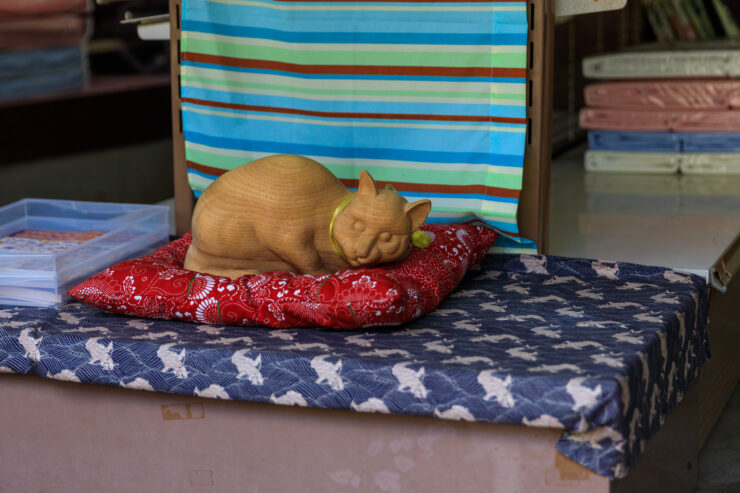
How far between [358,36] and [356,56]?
39 mm

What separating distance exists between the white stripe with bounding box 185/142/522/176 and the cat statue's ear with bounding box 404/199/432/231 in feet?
1.02

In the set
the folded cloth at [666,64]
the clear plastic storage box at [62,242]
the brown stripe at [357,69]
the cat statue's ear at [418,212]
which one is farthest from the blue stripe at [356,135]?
the folded cloth at [666,64]

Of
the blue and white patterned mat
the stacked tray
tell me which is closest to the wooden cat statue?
the blue and white patterned mat

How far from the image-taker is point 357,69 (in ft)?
6.13

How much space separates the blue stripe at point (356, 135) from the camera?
1.81m

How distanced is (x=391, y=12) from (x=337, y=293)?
664mm

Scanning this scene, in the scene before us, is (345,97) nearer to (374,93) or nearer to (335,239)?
(374,93)

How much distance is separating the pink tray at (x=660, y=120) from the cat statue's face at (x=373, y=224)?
155 centimetres

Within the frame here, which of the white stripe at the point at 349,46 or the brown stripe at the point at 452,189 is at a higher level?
the white stripe at the point at 349,46

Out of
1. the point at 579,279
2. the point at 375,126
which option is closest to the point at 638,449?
the point at 579,279

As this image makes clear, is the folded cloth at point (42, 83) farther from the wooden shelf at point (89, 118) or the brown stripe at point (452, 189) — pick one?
the brown stripe at point (452, 189)

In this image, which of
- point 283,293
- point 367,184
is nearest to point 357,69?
point 367,184

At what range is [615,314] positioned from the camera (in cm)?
152

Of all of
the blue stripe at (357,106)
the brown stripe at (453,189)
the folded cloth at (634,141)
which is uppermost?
the blue stripe at (357,106)
